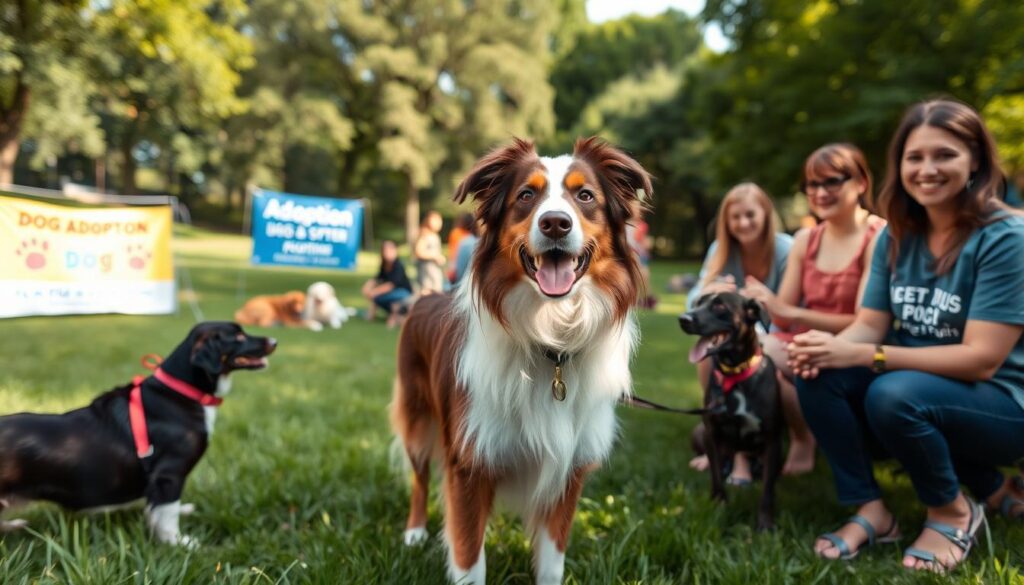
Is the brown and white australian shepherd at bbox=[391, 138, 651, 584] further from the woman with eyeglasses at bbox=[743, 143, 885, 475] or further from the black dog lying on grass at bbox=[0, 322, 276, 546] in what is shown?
the woman with eyeglasses at bbox=[743, 143, 885, 475]

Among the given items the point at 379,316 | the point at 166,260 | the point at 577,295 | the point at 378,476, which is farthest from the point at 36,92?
the point at 577,295

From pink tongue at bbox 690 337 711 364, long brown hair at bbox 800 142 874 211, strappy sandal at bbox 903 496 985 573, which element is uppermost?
long brown hair at bbox 800 142 874 211

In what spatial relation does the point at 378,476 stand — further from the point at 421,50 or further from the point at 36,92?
the point at 421,50

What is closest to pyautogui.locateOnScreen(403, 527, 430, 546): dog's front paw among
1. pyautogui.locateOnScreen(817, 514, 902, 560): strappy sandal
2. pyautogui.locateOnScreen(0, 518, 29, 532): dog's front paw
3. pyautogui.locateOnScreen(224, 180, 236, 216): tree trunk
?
pyautogui.locateOnScreen(0, 518, 29, 532): dog's front paw

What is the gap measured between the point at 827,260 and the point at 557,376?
2.22 metres

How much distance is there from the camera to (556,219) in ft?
6.65

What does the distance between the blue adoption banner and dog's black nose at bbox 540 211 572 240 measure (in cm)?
885

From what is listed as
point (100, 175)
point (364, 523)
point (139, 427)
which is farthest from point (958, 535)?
point (100, 175)

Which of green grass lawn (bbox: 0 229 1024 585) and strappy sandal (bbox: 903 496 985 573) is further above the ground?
strappy sandal (bbox: 903 496 985 573)

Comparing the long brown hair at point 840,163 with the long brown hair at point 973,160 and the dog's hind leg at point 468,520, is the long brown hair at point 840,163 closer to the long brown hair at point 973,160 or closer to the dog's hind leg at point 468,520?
the long brown hair at point 973,160

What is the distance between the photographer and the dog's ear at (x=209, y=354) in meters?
2.90

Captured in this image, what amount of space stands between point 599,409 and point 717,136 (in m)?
18.9

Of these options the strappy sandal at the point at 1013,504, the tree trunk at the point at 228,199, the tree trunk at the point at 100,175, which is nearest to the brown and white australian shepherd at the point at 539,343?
the strappy sandal at the point at 1013,504

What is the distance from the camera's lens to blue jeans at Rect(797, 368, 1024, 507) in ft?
8.23
